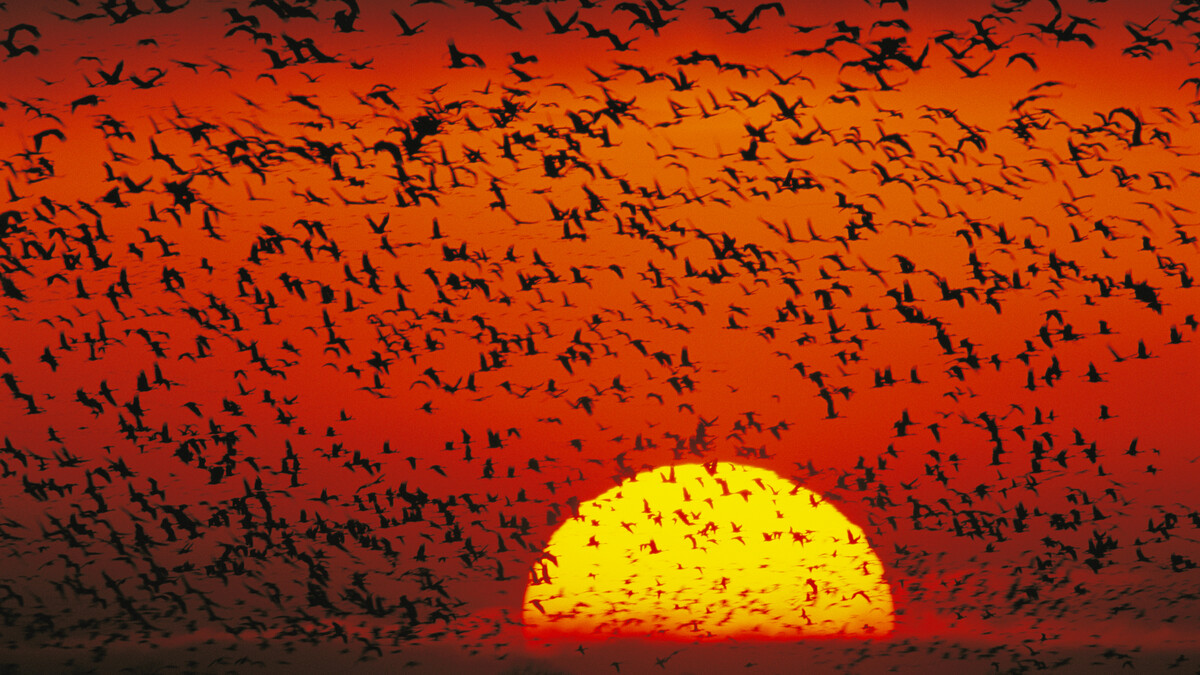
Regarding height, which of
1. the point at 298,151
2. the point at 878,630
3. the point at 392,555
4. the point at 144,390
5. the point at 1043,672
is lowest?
the point at 1043,672

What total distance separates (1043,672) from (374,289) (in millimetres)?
35194

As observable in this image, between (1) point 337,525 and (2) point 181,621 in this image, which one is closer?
(1) point 337,525

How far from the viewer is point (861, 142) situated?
15.6 m

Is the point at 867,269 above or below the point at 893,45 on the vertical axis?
below

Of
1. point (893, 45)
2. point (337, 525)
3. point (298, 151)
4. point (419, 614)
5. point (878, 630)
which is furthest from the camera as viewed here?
point (419, 614)

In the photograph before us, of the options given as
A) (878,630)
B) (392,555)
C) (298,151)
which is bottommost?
(878,630)

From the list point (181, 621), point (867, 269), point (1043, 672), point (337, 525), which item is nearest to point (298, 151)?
point (867, 269)

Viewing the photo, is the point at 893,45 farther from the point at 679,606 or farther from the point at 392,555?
the point at 679,606

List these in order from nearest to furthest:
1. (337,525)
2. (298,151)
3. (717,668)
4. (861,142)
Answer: (298,151)
(861,142)
(337,525)
(717,668)

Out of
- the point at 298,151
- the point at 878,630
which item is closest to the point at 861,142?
the point at 298,151

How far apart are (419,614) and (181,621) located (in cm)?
688

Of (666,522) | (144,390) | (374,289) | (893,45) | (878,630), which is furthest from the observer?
(878,630)

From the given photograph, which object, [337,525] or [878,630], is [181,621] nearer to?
[337,525]

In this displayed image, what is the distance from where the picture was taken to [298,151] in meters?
14.2
